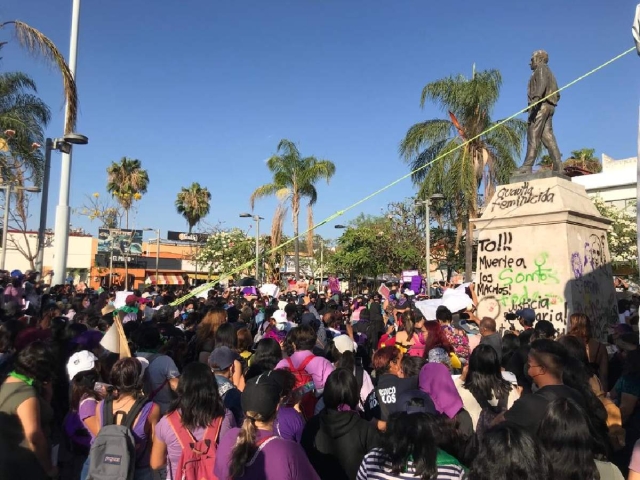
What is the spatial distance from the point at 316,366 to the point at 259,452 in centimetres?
227

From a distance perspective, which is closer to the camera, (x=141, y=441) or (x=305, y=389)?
(x=141, y=441)

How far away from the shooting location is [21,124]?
18891 millimetres

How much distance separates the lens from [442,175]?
24219mm

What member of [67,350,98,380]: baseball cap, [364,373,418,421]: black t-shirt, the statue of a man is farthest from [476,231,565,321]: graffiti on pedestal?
[67,350,98,380]: baseball cap

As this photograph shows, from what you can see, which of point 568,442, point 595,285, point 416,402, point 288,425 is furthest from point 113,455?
point 595,285

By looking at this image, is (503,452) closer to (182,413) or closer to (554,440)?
(554,440)

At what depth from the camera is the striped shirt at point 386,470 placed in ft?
8.29

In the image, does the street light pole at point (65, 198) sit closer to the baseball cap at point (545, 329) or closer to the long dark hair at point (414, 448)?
the baseball cap at point (545, 329)

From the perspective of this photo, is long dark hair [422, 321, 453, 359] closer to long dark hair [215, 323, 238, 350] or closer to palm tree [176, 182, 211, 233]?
long dark hair [215, 323, 238, 350]

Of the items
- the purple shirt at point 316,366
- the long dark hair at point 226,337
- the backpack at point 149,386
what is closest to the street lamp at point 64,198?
the long dark hair at point 226,337

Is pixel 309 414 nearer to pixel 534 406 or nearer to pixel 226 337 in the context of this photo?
pixel 226 337

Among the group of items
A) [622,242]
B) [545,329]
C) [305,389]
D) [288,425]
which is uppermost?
[622,242]

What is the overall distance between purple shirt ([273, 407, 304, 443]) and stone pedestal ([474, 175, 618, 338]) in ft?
22.0

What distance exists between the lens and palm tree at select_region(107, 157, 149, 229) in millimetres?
47281
